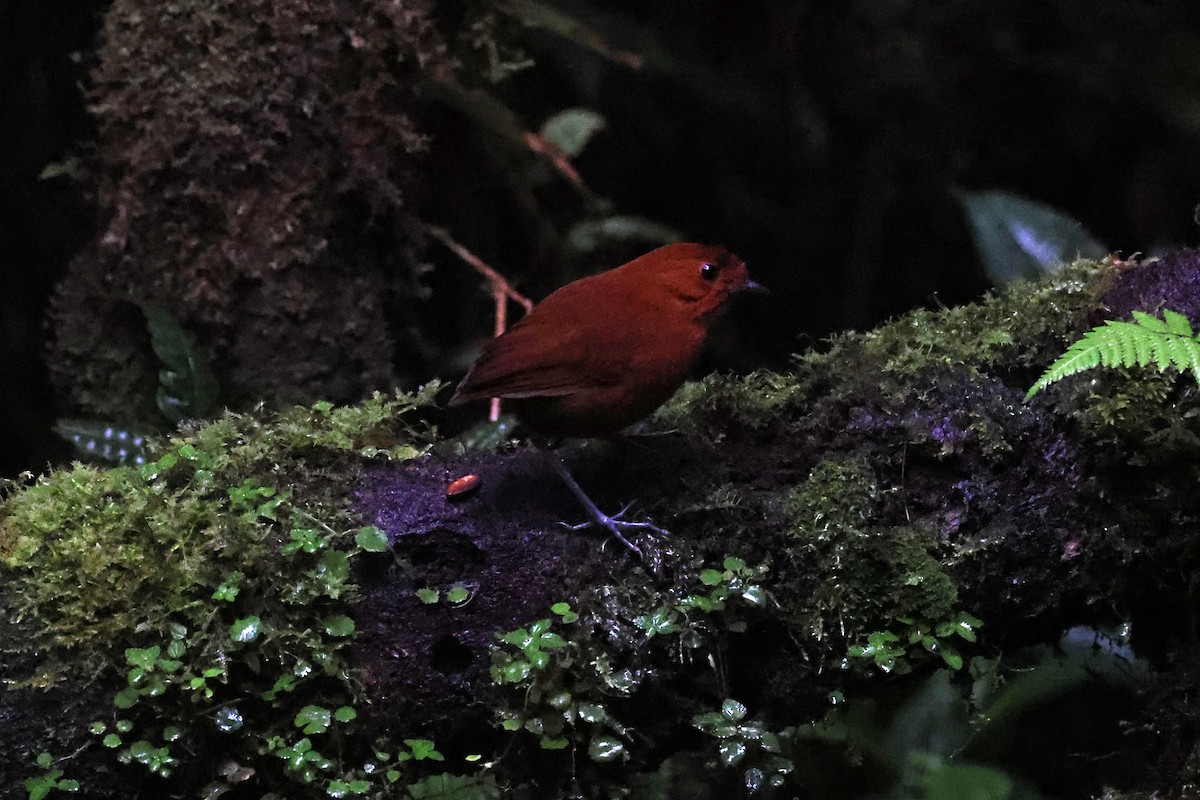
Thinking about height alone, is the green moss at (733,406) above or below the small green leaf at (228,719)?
above

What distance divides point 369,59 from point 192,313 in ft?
3.38

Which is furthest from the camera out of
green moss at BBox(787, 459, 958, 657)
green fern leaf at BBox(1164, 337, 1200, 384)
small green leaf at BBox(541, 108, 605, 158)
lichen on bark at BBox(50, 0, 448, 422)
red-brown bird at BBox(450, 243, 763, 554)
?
small green leaf at BBox(541, 108, 605, 158)

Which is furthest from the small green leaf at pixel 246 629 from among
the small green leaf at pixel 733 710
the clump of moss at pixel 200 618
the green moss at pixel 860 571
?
the green moss at pixel 860 571

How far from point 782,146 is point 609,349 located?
2.64m

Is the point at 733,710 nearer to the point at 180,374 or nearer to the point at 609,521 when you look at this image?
the point at 609,521

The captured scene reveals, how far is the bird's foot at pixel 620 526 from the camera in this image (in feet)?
6.83

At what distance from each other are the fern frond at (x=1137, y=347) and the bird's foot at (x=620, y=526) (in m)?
0.79

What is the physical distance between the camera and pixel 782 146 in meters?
4.50

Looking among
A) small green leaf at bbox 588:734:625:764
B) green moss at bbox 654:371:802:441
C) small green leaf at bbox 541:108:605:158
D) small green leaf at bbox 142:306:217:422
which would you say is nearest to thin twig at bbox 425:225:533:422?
small green leaf at bbox 541:108:605:158

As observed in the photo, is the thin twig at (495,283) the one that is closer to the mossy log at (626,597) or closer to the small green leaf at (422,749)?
the mossy log at (626,597)

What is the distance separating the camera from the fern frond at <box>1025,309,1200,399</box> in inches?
71.9

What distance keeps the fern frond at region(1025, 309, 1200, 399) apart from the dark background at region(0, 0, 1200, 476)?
7.14 feet

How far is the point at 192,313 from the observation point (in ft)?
10.9

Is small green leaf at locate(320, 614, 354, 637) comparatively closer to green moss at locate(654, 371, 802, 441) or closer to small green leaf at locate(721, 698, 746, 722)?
small green leaf at locate(721, 698, 746, 722)
